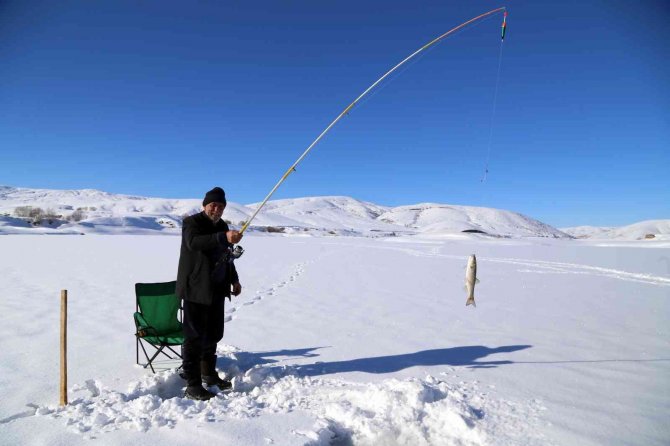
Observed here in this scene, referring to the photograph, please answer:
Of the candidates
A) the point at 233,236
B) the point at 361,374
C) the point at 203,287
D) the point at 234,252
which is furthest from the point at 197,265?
the point at 361,374

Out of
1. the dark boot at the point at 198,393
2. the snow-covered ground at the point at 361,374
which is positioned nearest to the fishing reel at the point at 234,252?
the dark boot at the point at 198,393

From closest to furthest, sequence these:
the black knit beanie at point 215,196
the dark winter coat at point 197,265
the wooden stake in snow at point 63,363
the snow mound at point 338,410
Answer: the snow mound at point 338,410
the wooden stake in snow at point 63,363
the dark winter coat at point 197,265
the black knit beanie at point 215,196

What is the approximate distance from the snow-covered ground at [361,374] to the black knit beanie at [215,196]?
202cm

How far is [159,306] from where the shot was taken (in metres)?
4.87

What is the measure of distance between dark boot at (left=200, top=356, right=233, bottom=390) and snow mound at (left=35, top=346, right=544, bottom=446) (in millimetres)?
114

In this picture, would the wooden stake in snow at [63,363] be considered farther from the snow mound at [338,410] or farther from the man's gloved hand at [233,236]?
the man's gloved hand at [233,236]

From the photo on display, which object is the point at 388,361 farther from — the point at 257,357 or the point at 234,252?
the point at 234,252

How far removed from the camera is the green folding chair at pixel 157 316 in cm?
460

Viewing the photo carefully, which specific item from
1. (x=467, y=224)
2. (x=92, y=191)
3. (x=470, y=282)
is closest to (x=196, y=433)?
(x=470, y=282)

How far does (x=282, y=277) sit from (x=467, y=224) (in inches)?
5539

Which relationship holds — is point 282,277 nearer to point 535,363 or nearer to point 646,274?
point 535,363

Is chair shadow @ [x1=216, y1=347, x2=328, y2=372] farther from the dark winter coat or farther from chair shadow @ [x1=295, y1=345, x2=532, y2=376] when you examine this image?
the dark winter coat

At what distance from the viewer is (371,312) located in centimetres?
828

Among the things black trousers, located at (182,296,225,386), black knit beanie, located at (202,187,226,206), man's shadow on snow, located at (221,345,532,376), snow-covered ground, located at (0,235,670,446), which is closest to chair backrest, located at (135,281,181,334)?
snow-covered ground, located at (0,235,670,446)
